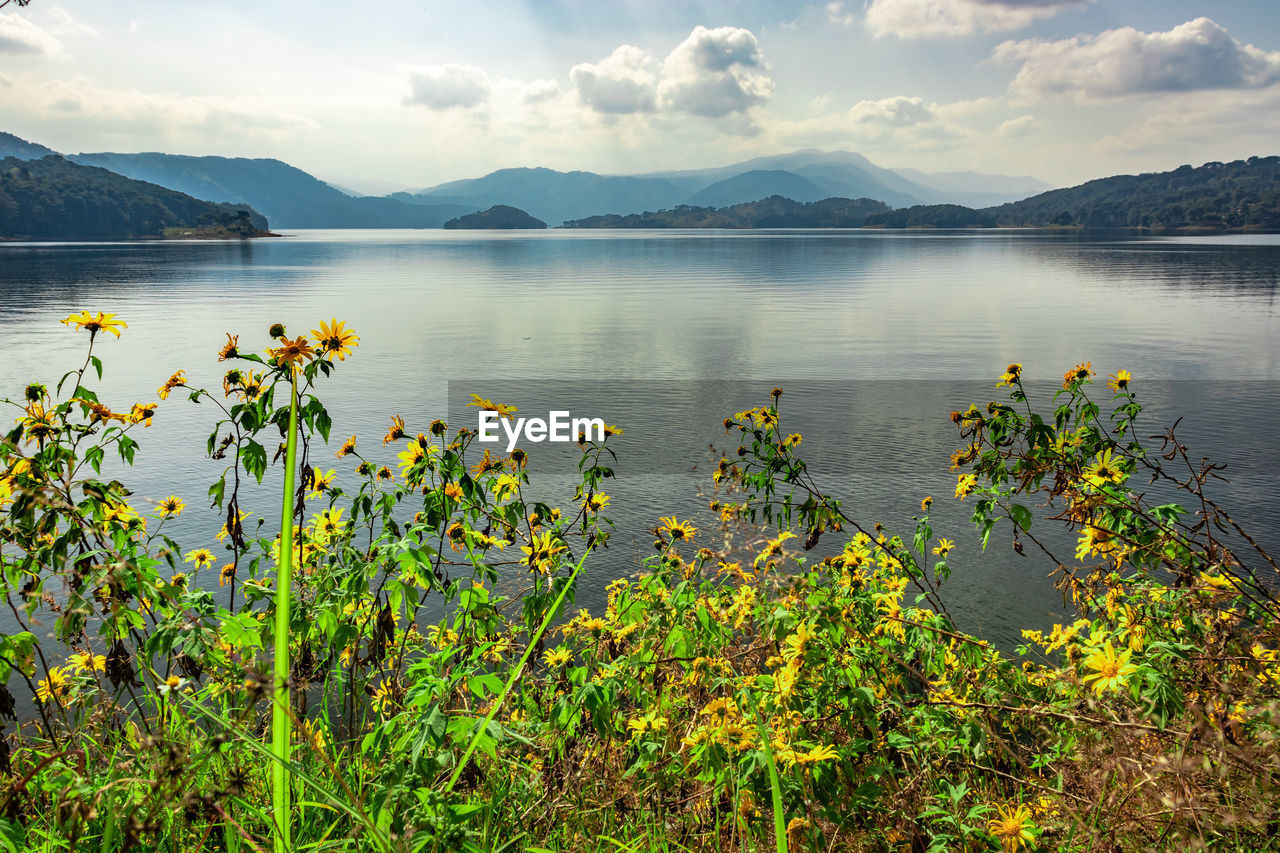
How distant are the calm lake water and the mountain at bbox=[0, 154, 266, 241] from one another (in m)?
121

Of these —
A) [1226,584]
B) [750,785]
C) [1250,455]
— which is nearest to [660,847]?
[750,785]

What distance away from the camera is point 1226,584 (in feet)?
9.61

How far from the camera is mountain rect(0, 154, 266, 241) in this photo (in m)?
138

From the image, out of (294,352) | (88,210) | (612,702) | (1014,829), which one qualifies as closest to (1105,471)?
(1014,829)

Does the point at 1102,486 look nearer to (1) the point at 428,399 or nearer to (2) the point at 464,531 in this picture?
(2) the point at 464,531

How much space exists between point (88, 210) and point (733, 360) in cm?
17113

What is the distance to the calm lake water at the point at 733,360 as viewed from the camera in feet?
29.8

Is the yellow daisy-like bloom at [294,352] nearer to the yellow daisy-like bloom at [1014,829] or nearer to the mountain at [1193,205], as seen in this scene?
the yellow daisy-like bloom at [1014,829]

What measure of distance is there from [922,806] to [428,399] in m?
12.3

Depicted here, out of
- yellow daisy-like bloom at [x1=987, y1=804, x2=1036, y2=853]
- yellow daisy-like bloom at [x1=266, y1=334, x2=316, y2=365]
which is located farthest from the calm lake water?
yellow daisy-like bloom at [x1=987, y1=804, x2=1036, y2=853]

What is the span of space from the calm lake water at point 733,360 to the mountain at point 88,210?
12127cm

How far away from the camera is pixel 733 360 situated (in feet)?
58.8

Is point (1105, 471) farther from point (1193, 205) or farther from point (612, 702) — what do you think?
point (1193, 205)

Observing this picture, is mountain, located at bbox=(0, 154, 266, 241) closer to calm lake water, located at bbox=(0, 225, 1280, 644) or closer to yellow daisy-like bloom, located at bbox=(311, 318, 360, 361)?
Answer: calm lake water, located at bbox=(0, 225, 1280, 644)
